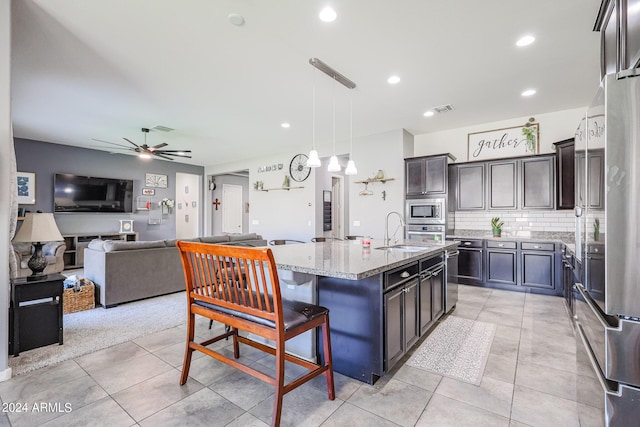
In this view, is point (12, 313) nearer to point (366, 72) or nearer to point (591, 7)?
point (366, 72)

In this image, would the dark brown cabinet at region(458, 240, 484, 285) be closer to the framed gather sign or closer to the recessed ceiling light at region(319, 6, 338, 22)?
the framed gather sign

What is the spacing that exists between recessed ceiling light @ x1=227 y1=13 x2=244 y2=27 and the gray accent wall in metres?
6.59

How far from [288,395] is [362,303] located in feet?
2.56

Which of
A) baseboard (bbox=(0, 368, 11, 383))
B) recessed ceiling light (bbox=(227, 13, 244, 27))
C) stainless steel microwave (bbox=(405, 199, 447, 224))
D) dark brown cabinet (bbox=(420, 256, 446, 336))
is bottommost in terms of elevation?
baseboard (bbox=(0, 368, 11, 383))

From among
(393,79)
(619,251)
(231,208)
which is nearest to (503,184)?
(393,79)

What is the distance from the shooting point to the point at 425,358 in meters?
2.54

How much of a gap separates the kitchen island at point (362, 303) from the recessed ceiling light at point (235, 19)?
6.56 feet

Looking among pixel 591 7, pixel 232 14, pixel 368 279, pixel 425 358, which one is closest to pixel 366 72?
pixel 232 14

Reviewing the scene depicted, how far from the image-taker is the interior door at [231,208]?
993 centimetres

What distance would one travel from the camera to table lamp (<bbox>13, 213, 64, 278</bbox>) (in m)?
2.66

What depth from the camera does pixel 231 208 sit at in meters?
10.2

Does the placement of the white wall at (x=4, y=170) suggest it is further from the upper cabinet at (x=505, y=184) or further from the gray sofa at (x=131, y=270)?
the upper cabinet at (x=505, y=184)

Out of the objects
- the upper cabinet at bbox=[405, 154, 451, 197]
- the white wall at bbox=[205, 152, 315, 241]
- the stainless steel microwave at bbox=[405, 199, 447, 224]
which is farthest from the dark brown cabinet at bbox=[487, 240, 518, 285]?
the white wall at bbox=[205, 152, 315, 241]

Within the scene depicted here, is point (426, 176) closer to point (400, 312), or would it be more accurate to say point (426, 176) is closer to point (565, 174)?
point (565, 174)
